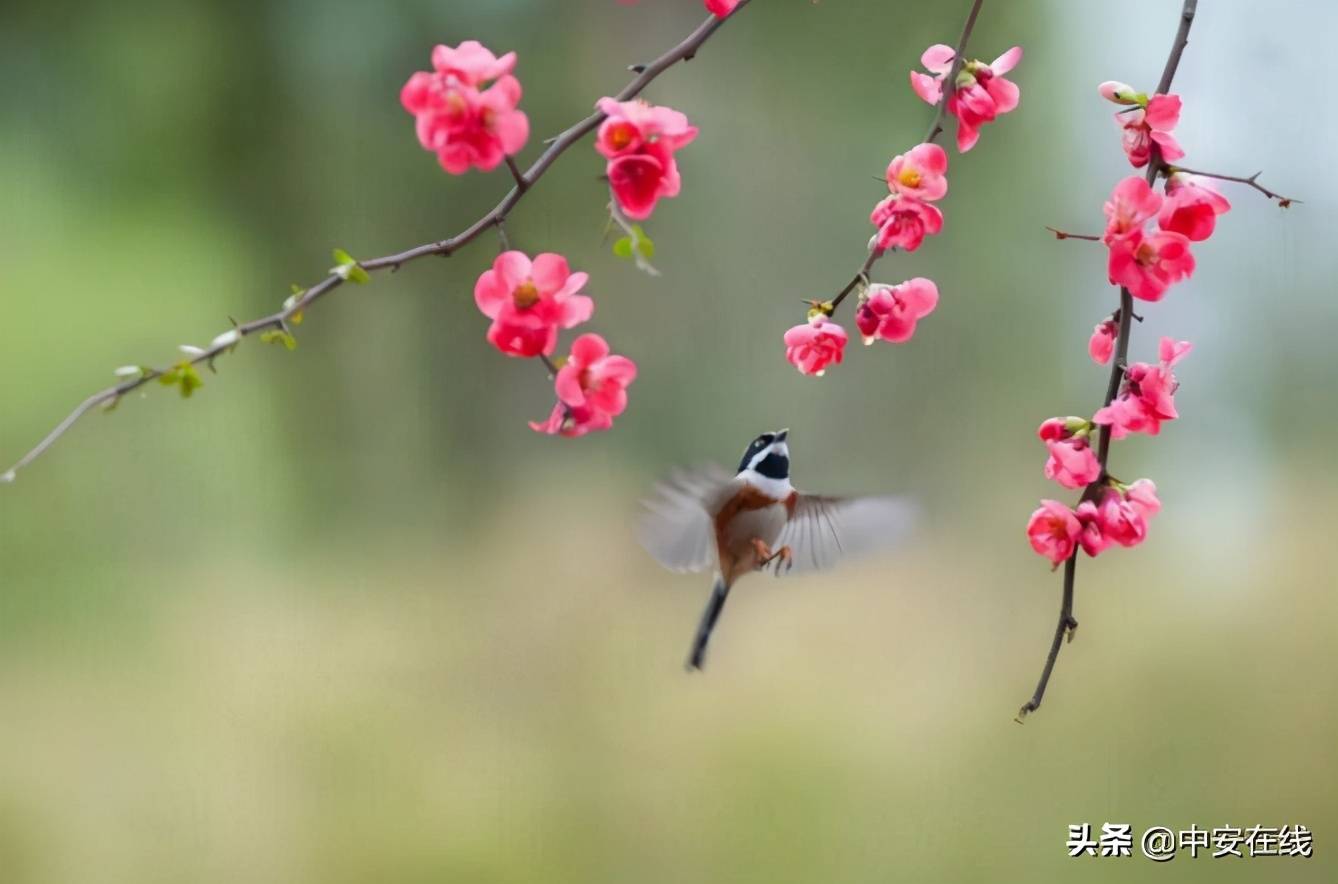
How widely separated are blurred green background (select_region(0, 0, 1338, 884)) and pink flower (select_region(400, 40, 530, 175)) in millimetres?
1978

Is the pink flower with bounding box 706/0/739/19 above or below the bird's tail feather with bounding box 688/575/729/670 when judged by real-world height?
above

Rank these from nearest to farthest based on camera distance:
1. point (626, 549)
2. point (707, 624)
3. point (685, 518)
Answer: point (685, 518), point (707, 624), point (626, 549)

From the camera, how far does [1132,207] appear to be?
2.55 ft

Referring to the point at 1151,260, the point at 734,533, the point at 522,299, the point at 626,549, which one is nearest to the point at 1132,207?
the point at 1151,260

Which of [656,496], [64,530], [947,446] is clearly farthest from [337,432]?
[656,496]

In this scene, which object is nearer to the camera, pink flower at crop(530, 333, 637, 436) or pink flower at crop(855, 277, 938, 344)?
pink flower at crop(530, 333, 637, 436)

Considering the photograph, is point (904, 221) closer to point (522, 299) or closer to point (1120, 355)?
point (1120, 355)

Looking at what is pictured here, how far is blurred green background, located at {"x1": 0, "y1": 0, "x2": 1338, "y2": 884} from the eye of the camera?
262cm

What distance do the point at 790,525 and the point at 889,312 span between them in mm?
333

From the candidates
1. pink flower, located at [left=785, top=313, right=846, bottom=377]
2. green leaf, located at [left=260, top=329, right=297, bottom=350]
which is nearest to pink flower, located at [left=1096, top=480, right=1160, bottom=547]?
pink flower, located at [left=785, top=313, right=846, bottom=377]

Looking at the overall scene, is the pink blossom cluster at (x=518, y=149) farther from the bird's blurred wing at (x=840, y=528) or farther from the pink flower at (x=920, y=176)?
the bird's blurred wing at (x=840, y=528)

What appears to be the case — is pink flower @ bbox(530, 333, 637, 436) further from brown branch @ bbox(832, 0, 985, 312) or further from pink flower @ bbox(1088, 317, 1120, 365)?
pink flower @ bbox(1088, 317, 1120, 365)

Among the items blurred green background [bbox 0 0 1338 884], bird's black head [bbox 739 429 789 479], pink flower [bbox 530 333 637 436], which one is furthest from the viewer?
blurred green background [bbox 0 0 1338 884]

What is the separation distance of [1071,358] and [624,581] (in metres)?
1.11
